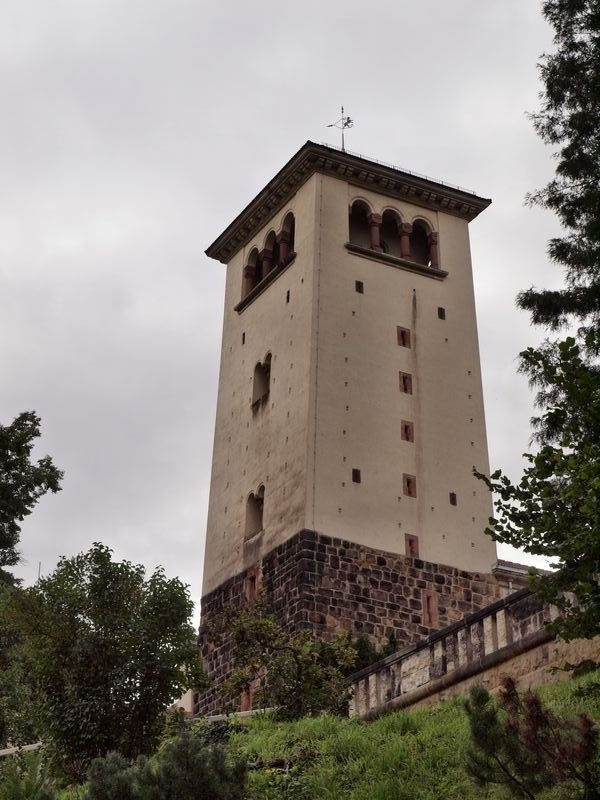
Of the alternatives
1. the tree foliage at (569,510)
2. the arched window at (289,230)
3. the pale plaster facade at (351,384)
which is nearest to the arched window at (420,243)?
the pale plaster facade at (351,384)

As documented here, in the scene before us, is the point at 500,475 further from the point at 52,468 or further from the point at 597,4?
the point at 52,468

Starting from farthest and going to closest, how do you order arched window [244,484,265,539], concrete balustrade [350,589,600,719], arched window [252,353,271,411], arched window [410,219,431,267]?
arched window [410,219,431,267] < arched window [252,353,271,411] < arched window [244,484,265,539] < concrete balustrade [350,589,600,719]

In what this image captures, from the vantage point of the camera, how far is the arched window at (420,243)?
43.7 m

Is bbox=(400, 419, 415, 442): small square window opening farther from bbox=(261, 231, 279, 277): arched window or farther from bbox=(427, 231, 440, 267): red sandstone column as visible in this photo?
bbox=(261, 231, 279, 277): arched window

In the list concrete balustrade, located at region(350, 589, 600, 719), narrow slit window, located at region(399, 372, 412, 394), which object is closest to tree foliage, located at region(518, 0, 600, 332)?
concrete balustrade, located at region(350, 589, 600, 719)

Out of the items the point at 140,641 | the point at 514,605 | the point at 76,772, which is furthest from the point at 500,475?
the point at 76,772

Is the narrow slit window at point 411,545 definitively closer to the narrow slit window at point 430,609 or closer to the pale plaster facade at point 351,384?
the pale plaster facade at point 351,384

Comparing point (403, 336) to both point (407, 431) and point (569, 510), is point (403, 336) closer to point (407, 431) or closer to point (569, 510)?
point (407, 431)

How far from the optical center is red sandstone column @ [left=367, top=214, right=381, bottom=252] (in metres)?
41.9

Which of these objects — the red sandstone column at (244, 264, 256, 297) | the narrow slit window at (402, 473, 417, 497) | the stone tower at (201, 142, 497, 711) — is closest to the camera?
the stone tower at (201, 142, 497, 711)

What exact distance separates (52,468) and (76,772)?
12091mm

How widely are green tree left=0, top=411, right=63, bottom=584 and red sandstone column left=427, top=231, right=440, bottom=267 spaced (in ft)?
56.3

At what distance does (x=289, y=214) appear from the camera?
1703 inches

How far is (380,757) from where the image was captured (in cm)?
1609
